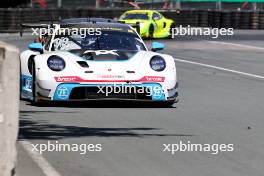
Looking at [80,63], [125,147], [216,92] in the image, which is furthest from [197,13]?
[125,147]

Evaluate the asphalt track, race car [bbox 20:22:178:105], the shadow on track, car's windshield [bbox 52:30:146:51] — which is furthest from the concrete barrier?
car's windshield [bbox 52:30:146:51]

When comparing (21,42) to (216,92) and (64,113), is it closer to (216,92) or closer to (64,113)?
(216,92)

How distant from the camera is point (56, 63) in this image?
1270cm

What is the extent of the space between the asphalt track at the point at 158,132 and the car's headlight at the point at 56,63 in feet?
1.82

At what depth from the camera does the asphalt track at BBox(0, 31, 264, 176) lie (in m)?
7.82

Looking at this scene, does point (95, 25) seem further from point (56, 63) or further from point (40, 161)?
point (40, 161)

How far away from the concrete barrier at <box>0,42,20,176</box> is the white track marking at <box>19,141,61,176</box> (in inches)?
35.0

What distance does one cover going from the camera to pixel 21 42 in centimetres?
3219

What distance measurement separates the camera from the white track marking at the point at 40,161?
24.8ft

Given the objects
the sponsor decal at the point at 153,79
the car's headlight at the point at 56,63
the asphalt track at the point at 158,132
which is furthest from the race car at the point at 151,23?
the car's headlight at the point at 56,63

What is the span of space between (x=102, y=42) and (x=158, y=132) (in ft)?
12.9

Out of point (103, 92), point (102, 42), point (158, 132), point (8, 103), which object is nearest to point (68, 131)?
point (158, 132)

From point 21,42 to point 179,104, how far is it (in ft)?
62.7

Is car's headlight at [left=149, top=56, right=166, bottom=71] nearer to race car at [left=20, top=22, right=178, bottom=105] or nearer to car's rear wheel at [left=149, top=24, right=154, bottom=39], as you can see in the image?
race car at [left=20, top=22, right=178, bottom=105]
